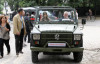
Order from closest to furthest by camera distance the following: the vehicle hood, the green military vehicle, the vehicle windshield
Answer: the green military vehicle
the vehicle hood
the vehicle windshield

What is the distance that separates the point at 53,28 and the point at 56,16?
3.65 ft

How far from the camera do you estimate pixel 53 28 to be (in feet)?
25.7

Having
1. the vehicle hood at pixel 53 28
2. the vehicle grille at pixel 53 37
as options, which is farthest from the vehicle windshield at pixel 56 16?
the vehicle grille at pixel 53 37

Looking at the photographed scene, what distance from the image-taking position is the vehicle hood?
7.59 metres

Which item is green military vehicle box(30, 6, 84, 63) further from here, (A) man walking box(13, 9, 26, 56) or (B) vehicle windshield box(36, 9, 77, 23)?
(A) man walking box(13, 9, 26, 56)

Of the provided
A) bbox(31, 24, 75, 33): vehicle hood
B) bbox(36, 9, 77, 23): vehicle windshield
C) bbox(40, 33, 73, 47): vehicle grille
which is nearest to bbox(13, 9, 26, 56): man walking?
bbox(36, 9, 77, 23): vehicle windshield

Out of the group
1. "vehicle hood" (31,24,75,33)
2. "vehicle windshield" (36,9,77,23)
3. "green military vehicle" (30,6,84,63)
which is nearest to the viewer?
"green military vehicle" (30,6,84,63)

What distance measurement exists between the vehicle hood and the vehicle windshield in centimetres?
35

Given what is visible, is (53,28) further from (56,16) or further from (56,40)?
(56,16)

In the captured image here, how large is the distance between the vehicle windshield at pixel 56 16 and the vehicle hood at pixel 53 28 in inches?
13.7

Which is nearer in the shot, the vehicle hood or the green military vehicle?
the green military vehicle

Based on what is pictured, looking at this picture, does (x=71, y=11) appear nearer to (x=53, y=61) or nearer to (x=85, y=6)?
(x=53, y=61)

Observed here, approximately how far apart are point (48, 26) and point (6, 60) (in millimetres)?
1975

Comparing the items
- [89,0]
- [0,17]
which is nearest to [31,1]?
[89,0]
